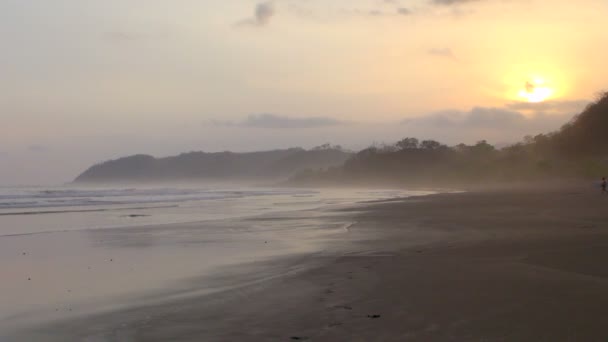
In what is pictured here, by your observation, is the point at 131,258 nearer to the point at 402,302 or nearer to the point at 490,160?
the point at 402,302

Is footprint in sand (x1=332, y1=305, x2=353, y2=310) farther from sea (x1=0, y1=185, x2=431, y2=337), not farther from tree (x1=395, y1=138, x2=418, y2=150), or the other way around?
tree (x1=395, y1=138, x2=418, y2=150)

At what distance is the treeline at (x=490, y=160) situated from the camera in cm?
5038

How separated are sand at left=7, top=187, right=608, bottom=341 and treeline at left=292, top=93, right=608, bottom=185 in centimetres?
4249

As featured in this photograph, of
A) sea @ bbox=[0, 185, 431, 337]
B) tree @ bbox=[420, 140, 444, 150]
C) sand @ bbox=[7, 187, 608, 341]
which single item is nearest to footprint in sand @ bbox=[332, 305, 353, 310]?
sand @ bbox=[7, 187, 608, 341]

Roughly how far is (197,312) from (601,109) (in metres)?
50.0

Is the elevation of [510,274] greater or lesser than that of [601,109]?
lesser

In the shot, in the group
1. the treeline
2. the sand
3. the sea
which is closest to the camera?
the sand

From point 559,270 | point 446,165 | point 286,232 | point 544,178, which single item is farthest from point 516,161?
point 559,270

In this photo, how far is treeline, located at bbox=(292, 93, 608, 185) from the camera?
5038 cm

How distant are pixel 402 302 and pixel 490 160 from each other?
78.6 metres

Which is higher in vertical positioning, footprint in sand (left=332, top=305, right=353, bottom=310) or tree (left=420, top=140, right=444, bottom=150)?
tree (left=420, top=140, right=444, bottom=150)

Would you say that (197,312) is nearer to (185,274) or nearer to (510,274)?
(185,274)

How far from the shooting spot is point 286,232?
1547 centimetres

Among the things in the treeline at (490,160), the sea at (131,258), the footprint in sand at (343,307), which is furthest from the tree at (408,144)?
the footprint in sand at (343,307)
